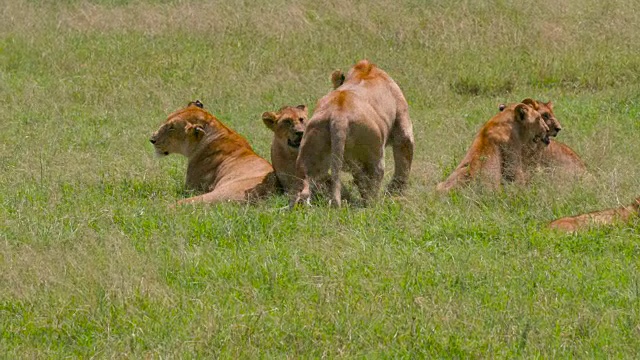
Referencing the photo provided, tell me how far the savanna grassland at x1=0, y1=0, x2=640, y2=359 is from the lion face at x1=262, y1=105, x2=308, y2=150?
59 cm

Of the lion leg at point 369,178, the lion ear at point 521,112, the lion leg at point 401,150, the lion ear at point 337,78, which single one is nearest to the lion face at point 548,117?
the lion ear at point 521,112

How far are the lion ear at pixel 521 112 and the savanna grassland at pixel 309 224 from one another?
2.51ft

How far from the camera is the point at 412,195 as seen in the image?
9.37 m

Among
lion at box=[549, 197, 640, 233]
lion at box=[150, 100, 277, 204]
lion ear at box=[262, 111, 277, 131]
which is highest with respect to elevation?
lion at box=[549, 197, 640, 233]

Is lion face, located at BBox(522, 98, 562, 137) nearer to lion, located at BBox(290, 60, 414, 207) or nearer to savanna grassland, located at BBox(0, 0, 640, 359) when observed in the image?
savanna grassland, located at BBox(0, 0, 640, 359)

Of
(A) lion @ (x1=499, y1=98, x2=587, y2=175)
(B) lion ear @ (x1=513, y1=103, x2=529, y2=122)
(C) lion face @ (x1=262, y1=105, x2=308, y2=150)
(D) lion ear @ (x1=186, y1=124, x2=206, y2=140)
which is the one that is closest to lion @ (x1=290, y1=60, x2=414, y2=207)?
(C) lion face @ (x1=262, y1=105, x2=308, y2=150)

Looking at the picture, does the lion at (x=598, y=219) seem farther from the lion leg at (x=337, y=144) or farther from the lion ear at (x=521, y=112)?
the lion ear at (x=521, y=112)

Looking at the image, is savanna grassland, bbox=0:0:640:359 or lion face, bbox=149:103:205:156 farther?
lion face, bbox=149:103:205:156

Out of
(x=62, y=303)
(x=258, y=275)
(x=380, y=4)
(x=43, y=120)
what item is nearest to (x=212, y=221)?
(x=258, y=275)

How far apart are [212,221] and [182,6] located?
418 inches

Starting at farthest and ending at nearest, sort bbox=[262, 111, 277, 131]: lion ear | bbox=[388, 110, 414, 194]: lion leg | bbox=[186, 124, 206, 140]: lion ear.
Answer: bbox=[186, 124, 206, 140]: lion ear, bbox=[262, 111, 277, 131]: lion ear, bbox=[388, 110, 414, 194]: lion leg

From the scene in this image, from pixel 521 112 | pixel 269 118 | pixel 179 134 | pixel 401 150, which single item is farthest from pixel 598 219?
pixel 179 134

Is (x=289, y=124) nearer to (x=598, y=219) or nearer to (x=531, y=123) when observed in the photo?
(x=531, y=123)

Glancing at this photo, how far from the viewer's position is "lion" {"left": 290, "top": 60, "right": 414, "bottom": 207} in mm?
9172
